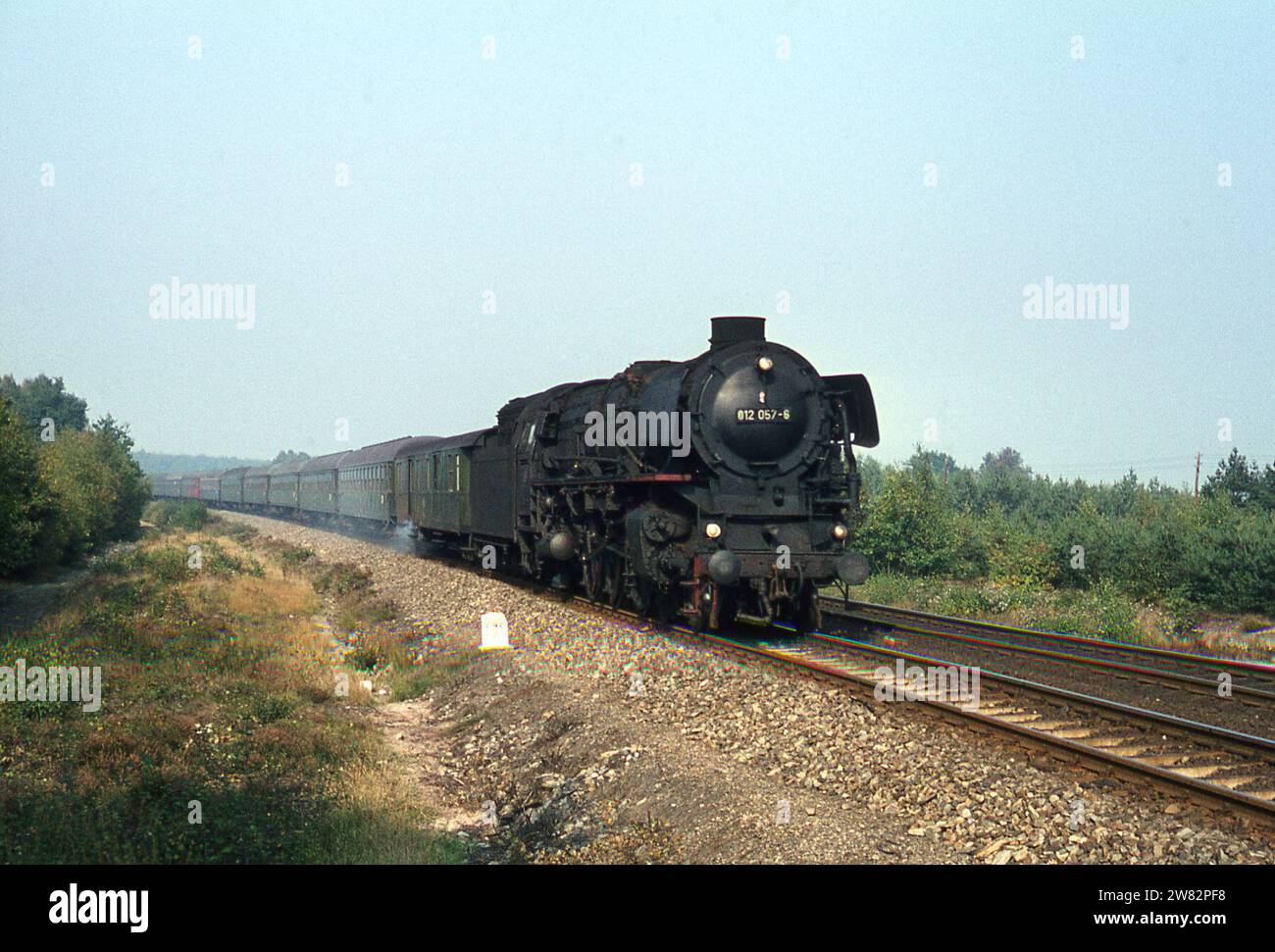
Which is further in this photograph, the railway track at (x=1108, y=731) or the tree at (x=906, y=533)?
the tree at (x=906, y=533)

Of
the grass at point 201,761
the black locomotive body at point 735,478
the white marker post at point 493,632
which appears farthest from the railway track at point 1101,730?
the grass at point 201,761

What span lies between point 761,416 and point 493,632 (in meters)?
4.87

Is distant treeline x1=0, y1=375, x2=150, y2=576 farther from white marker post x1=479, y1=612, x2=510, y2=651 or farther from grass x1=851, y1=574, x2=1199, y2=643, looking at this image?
grass x1=851, y1=574, x2=1199, y2=643

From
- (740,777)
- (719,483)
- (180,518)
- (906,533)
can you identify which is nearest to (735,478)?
(719,483)

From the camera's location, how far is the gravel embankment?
587 centimetres

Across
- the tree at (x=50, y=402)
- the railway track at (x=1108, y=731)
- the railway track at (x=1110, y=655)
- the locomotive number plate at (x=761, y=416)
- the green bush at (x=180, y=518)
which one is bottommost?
the green bush at (x=180, y=518)

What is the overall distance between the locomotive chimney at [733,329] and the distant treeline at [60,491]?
18141mm

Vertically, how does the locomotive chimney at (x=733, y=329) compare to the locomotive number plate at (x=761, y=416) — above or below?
above

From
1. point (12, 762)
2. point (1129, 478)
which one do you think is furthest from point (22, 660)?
point (1129, 478)

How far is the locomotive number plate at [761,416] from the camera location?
12391 mm

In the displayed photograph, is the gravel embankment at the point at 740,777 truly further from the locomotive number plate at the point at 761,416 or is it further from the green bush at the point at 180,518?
the green bush at the point at 180,518

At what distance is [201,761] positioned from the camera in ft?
28.4
